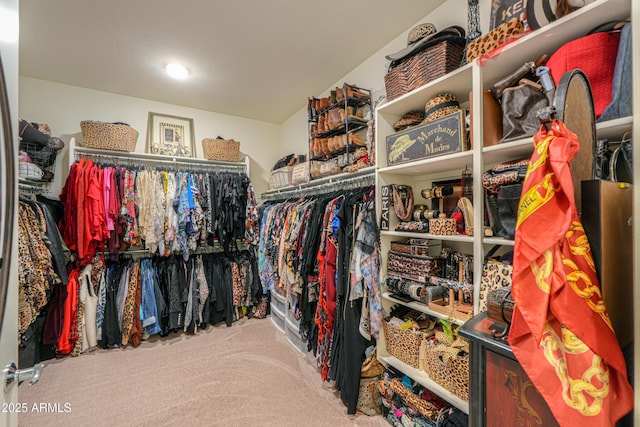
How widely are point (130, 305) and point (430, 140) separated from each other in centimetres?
312

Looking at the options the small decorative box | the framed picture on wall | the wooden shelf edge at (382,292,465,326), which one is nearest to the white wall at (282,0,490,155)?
the small decorative box

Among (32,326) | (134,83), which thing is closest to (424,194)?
(134,83)

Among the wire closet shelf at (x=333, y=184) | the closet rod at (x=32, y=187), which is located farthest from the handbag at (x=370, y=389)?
the closet rod at (x=32, y=187)

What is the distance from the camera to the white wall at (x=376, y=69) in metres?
1.58

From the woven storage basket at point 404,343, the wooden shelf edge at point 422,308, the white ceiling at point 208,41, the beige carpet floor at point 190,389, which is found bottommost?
the beige carpet floor at point 190,389

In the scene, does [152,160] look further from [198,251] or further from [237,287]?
[237,287]

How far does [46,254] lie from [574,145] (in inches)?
129

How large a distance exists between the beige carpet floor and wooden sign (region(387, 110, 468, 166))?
1679 millimetres

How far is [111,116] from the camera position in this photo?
2.89 metres

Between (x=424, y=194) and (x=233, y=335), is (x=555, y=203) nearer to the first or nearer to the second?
(x=424, y=194)

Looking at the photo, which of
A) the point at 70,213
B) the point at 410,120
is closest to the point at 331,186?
the point at 410,120

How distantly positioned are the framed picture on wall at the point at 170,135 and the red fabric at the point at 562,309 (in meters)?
3.37

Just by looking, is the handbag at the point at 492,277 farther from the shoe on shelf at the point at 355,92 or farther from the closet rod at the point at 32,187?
the closet rod at the point at 32,187

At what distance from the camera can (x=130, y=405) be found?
6.04 ft
